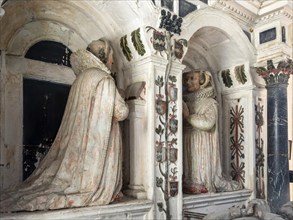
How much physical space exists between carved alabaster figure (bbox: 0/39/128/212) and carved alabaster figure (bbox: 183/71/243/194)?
115cm

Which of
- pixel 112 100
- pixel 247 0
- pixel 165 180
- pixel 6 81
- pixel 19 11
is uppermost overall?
pixel 247 0

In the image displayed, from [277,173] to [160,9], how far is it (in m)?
2.60

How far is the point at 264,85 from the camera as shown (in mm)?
4625

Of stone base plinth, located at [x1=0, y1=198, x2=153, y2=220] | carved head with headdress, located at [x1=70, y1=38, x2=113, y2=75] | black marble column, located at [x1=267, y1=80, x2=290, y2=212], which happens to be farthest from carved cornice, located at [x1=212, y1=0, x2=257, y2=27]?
stone base plinth, located at [x1=0, y1=198, x2=153, y2=220]

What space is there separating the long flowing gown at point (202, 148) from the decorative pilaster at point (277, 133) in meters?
0.75

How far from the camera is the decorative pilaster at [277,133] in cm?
432

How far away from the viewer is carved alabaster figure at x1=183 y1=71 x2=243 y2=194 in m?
3.81

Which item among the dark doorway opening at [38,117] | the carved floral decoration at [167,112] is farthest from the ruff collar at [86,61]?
the carved floral decoration at [167,112]

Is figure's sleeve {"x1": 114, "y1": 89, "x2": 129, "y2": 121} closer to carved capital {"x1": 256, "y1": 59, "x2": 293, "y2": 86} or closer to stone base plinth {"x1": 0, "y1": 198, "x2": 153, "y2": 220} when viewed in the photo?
stone base plinth {"x1": 0, "y1": 198, "x2": 153, "y2": 220}

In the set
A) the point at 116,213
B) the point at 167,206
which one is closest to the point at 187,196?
the point at 167,206

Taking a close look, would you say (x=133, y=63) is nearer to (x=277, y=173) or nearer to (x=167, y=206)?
(x=167, y=206)

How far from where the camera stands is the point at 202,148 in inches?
152

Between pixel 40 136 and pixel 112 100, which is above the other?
pixel 112 100

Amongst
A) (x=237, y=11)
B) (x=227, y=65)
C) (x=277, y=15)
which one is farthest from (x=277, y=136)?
(x=237, y=11)
